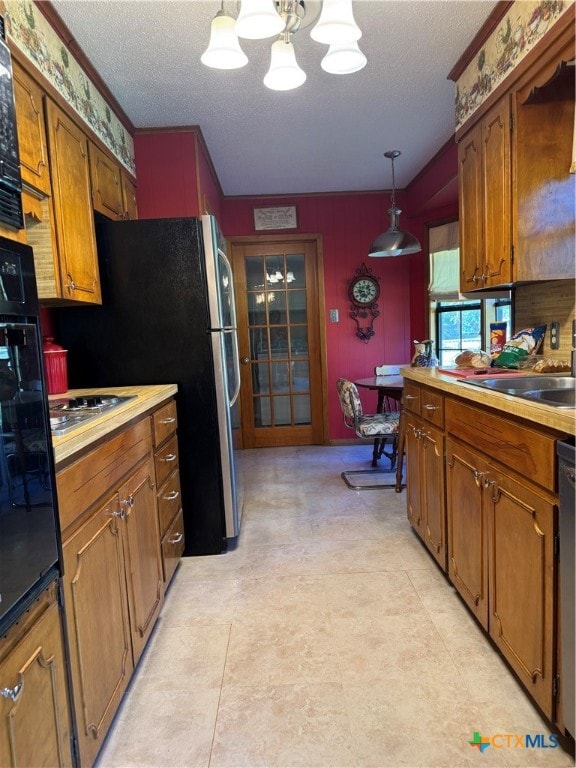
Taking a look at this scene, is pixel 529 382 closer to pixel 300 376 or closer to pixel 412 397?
pixel 412 397

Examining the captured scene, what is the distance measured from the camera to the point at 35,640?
0.95 metres

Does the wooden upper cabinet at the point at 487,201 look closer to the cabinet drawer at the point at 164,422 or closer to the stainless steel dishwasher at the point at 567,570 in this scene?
the stainless steel dishwasher at the point at 567,570

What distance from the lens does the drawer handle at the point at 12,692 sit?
817 mm

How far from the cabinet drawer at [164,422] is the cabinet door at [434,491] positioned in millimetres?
1241

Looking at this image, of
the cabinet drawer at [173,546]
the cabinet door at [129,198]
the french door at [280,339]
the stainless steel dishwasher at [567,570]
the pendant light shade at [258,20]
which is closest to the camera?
the stainless steel dishwasher at [567,570]

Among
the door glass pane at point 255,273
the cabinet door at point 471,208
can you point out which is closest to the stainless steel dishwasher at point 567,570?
the cabinet door at point 471,208

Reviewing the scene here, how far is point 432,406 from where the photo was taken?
7.00ft

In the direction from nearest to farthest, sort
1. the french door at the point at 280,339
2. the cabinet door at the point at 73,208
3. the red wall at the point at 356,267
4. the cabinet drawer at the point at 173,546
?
the cabinet door at the point at 73,208 < the cabinet drawer at the point at 173,546 < the red wall at the point at 356,267 < the french door at the point at 280,339

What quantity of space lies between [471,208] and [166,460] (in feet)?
6.58

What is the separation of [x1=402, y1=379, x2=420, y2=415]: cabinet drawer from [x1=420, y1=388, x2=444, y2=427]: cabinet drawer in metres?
0.07

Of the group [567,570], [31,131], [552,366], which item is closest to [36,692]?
[567,570]

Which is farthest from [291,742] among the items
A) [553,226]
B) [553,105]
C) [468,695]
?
[553,105]

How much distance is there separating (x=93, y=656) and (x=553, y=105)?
104 inches

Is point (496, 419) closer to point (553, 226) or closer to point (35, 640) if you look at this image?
point (553, 226)
